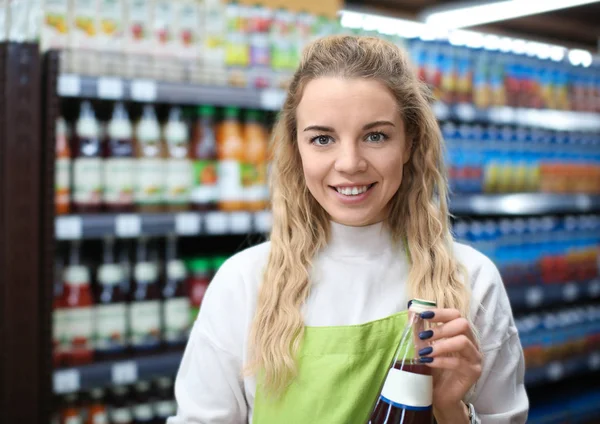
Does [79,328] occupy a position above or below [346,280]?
below

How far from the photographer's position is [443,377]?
103cm

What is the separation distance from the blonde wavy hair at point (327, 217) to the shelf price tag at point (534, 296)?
2.35 m

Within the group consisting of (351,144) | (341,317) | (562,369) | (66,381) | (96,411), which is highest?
(351,144)

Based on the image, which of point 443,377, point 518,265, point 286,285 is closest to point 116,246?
point 286,285

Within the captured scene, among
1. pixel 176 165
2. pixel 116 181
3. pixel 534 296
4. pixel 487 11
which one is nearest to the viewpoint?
pixel 116 181

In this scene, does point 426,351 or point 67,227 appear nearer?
point 426,351

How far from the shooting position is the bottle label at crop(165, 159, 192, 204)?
231cm

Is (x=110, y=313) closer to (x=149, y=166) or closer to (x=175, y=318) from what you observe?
(x=175, y=318)

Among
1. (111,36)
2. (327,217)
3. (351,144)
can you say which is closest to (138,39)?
(111,36)

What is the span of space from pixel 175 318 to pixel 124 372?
1.00 feet

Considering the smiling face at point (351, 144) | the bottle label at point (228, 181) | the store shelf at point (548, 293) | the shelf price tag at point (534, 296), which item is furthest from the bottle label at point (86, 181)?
the shelf price tag at point (534, 296)

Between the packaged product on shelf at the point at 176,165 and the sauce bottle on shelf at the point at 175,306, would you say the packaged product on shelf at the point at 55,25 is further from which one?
the sauce bottle on shelf at the point at 175,306

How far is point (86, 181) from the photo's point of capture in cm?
216

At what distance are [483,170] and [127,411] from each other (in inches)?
84.5
